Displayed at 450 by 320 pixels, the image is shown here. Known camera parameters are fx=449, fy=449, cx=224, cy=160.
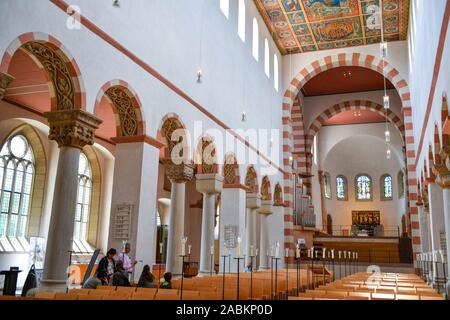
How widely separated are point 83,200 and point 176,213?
20.6ft

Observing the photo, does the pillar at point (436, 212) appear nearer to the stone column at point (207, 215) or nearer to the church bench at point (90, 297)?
the stone column at point (207, 215)

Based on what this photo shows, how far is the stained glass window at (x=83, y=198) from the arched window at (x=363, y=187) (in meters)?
22.5

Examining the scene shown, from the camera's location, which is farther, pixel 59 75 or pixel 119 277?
pixel 59 75

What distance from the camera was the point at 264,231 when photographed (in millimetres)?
18922

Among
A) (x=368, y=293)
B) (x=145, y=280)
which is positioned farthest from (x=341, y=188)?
(x=368, y=293)

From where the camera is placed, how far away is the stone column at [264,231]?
1853 centimetres

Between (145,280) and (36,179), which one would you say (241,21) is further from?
(145,280)

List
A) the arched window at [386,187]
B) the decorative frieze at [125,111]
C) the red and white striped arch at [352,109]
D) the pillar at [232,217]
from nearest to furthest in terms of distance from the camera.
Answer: the decorative frieze at [125,111] → the pillar at [232,217] → the red and white striped arch at [352,109] → the arched window at [386,187]

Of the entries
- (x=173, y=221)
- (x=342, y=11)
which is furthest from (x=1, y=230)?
(x=342, y=11)

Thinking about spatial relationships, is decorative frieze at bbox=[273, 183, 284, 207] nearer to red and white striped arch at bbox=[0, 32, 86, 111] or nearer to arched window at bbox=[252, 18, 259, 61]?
arched window at bbox=[252, 18, 259, 61]

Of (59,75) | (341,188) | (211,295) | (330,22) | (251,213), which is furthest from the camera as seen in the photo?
(341,188)

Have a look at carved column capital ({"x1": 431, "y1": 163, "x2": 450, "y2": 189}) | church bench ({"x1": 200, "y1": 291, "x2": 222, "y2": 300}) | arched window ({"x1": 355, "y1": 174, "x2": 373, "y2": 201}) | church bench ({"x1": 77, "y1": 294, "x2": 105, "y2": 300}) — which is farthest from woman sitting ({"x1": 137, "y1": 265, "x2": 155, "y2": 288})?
arched window ({"x1": 355, "y1": 174, "x2": 373, "y2": 201})

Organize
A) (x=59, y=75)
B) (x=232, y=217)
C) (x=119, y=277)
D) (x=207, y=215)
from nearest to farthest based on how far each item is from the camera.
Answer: (x=119, y=277) → (x=59, y=75) → (x=207, y=215) → (x=232, y=217)

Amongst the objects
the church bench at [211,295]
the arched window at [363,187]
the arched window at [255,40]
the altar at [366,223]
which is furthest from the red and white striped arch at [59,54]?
the arched window at [363,187]
